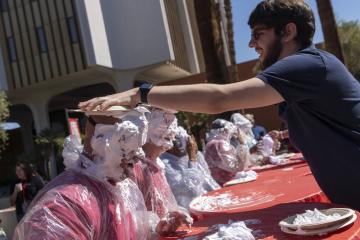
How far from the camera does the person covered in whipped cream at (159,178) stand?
248 cm

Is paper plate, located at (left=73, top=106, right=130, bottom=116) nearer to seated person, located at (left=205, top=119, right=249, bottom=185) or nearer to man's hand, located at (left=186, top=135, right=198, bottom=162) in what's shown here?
→ man's hand, located at (left=186, top=135, right=198, bottom=162)

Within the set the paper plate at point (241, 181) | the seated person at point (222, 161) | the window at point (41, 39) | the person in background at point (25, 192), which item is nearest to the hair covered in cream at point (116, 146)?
the paper plate at point (241, 181)

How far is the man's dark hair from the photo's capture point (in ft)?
7.28

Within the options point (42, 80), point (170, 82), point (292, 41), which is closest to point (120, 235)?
point (292, 41)

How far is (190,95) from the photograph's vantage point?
2020 millimetres

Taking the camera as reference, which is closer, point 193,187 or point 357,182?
point 357,182

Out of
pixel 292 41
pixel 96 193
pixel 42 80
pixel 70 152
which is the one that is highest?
pixel 42 80

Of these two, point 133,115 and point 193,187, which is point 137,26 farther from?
point 133,115

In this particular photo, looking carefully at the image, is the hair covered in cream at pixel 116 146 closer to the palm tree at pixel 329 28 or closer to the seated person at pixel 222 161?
the seated person at pixel 222 161

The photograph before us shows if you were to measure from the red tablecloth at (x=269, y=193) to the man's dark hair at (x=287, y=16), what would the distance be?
102 cm

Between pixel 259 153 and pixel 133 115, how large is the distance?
17.7 feet

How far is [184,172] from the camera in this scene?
4492 millimetres

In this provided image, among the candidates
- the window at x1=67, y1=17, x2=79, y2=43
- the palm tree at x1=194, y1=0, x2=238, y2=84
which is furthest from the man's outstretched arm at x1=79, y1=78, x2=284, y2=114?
the window at x1=67, y1=17, x2=79, y2=43

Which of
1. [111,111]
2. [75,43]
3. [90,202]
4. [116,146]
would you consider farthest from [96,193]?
[75,43]
